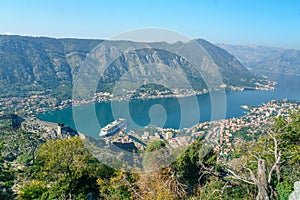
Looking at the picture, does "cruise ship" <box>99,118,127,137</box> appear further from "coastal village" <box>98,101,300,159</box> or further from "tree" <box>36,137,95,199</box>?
"tree" <box>36,137,95,199</box>

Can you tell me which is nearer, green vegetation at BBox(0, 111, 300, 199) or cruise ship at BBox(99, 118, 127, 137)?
green vegetation at BBox(0, 111, 300, 199)

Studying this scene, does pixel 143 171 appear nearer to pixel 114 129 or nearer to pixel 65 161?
pixel 65 161

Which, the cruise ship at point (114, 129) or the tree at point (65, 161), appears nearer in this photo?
the tree at point (65, 161)

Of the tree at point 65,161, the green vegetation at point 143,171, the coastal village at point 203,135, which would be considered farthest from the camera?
the coastal village at point 203,135

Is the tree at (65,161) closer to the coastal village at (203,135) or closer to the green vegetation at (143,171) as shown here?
the green vegetation at (143,171)

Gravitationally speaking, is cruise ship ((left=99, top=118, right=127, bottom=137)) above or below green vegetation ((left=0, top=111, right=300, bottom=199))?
below

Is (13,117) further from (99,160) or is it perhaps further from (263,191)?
(263,191)

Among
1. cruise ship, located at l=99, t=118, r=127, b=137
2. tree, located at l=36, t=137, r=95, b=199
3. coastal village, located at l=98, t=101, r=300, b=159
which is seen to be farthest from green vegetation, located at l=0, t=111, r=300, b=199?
cruise ship, located at l=99, t=118, r=127, b=137

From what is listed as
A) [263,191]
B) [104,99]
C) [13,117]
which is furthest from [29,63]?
[263,191]

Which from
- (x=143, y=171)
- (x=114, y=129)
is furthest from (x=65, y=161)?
(x=114, y=129)

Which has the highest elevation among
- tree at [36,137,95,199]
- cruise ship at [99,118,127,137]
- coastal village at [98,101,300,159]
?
tree at [36,137,95,199]

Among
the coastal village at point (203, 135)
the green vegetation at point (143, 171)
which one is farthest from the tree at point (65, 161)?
the coastal village at point (203, 135)

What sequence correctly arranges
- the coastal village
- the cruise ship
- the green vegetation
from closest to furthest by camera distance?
the green vegetation
the coastal village
the cruise ship
